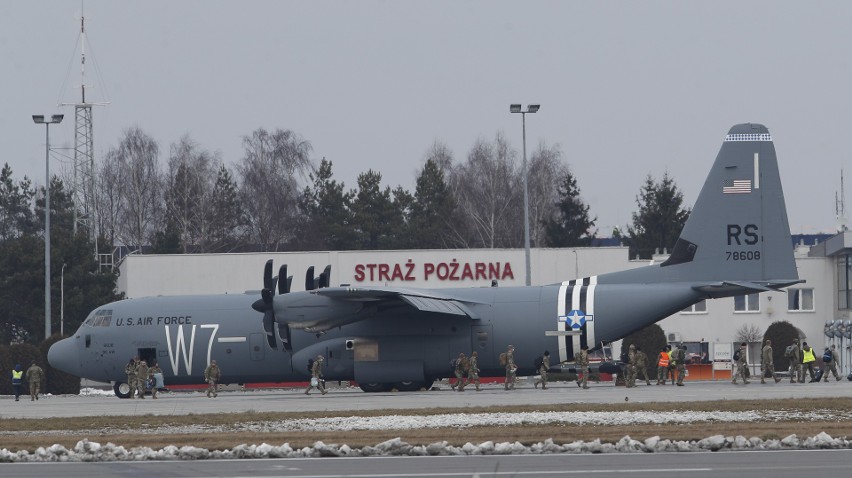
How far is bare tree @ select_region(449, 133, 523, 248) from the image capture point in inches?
3642

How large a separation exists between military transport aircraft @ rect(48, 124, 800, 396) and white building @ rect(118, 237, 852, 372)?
809 inches

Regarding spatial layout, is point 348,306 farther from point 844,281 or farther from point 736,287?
point 844,281

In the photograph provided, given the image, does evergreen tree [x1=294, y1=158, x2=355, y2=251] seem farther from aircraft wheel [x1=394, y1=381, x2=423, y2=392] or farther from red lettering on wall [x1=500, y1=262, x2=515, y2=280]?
aircraft wheel [x1=394, y1=381, x2=423, y2=392]

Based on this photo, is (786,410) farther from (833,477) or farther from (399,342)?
(399,342)

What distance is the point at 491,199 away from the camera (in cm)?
9250

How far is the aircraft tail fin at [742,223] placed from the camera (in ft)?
111

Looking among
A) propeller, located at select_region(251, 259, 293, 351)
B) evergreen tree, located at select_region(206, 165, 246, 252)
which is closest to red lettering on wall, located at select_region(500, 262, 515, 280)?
propeller, located at select_region(251, 259, 293, 351)

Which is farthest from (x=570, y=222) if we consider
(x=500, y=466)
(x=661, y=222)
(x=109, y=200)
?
(x=500, y=466)

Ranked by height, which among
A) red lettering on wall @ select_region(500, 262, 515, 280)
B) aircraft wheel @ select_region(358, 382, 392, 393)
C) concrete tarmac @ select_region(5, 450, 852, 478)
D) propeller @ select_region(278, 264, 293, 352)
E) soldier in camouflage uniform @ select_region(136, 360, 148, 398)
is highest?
red lettering on wall @ select_region(500, 262, 515, 280)

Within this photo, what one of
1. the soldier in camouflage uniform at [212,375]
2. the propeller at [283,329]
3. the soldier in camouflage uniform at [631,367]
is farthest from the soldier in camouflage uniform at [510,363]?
the soldier in camouflage uniform at [212,375]

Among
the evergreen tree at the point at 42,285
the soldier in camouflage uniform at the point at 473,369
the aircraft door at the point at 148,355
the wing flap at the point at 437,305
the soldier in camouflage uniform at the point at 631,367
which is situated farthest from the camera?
the evergreen tree at the point at 42,285

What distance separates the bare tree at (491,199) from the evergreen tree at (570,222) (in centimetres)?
396

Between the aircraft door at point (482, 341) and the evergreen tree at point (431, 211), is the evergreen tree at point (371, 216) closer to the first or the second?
the evergreen tree at point (431, 211)

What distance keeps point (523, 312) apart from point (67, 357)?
1377cm
